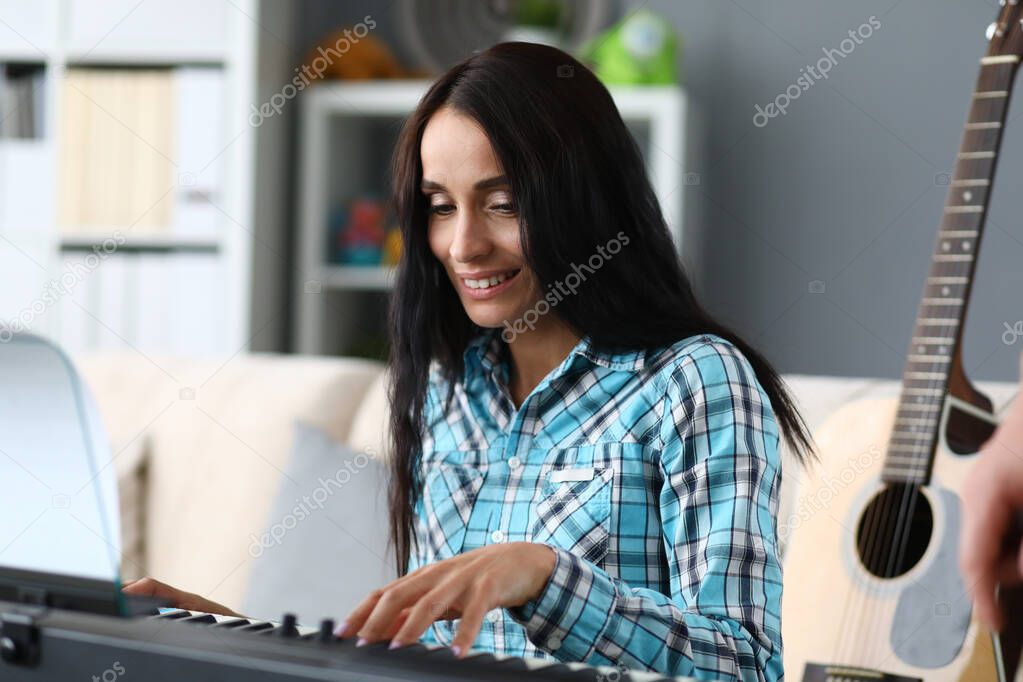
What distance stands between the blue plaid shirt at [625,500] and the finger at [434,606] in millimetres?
104

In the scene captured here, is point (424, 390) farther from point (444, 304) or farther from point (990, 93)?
point (990, 93)

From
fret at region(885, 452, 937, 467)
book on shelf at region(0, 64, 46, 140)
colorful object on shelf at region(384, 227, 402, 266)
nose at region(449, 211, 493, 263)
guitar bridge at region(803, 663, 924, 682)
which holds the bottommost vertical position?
guitar bridge at region(803, 663, 924, 682)

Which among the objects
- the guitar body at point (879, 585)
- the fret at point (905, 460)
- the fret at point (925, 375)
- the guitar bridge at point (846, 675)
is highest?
the fret at point (925, 375)

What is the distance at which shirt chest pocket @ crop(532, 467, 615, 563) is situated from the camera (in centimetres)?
118

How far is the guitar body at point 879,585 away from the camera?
4.46 ft

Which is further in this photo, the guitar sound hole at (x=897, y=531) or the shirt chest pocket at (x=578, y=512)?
the guitar sound hole at (x=897, y=531)

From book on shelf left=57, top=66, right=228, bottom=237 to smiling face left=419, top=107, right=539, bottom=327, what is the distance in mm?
1714

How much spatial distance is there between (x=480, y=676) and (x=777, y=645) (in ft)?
1.75

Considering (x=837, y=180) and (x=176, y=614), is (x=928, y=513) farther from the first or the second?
(x=837, y=180)

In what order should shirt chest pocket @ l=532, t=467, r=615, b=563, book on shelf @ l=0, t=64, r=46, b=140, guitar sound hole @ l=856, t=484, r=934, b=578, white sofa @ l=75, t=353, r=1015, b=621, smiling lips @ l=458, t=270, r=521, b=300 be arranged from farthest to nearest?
book on shelf @ l=0, t=64, r=46, b=140 < white sofa @ l=75, t=353, r=1015, b=621 < guitar sound hole @ l=856, t=484, r=934, b=578 < smiling lips @ l=458, t=270, r=521, b=300 < shirt chest pocket @ l=532, t=467, r=615, b=563

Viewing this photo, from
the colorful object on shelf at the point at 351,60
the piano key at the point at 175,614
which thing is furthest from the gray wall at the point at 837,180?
the piano key at the point at 175,614

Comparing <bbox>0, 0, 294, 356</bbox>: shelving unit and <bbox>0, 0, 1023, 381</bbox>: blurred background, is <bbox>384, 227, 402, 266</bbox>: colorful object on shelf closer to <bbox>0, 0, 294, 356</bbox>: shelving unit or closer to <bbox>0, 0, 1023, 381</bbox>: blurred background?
<bbox>0, 0, 1023, 381</bbox>: blurred background

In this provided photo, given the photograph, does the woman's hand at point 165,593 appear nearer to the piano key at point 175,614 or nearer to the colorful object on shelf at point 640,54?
the piano key at point 175,614

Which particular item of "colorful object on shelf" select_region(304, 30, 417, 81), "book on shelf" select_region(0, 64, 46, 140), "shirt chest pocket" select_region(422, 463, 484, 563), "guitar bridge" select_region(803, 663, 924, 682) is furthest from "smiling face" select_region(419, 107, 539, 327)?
"book on shelf" select_region(0, 64, 46, 140)
